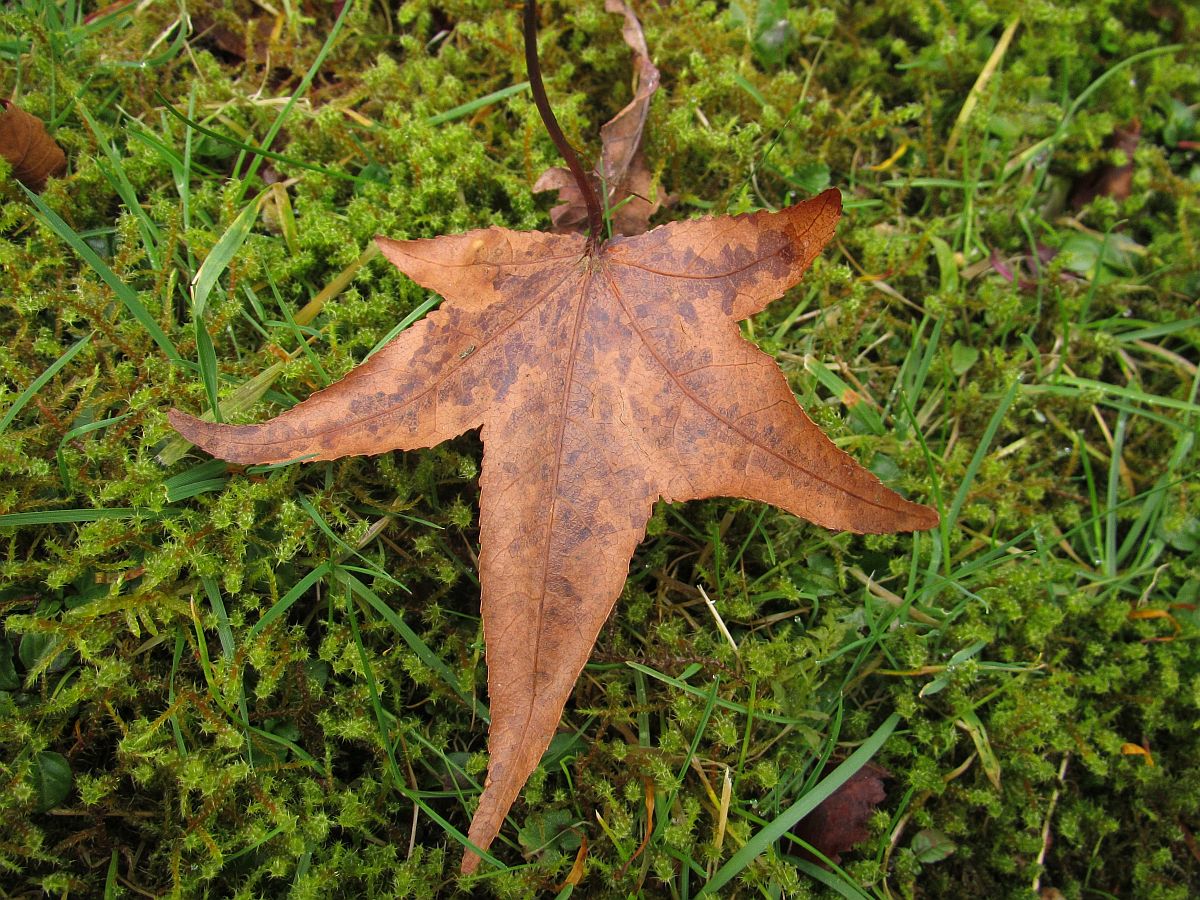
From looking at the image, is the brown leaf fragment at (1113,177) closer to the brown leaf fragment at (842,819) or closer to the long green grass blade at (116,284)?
the brown leaf fragment at (842,819)

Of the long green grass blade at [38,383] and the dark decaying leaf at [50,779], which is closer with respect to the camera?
the dark decaying leaf at [50,779]

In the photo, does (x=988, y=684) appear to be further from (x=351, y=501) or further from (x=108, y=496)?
(x=108, y=496)

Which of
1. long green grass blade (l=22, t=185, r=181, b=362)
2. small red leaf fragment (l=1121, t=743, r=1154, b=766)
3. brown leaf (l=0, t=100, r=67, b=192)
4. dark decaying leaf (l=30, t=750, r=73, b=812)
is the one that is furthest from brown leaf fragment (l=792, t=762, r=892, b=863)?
brown leaf (l=0, t=100, r=67, b=192)

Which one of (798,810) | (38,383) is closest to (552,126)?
(38,383)

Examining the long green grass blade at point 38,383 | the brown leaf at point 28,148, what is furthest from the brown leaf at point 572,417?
the brown leaf at point 28,148

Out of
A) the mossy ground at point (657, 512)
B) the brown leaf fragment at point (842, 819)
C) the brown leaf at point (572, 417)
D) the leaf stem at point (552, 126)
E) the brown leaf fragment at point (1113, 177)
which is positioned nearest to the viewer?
the brown leaf at point (572, 417)

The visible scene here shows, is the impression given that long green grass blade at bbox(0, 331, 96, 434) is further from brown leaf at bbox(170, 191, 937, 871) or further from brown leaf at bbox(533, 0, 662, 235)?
brown leaf at bbox(533, 0, 662, 235)

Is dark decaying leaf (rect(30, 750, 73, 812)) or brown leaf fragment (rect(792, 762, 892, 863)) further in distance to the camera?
brown leaf fragment (rect(792, 762, 892, 863))
